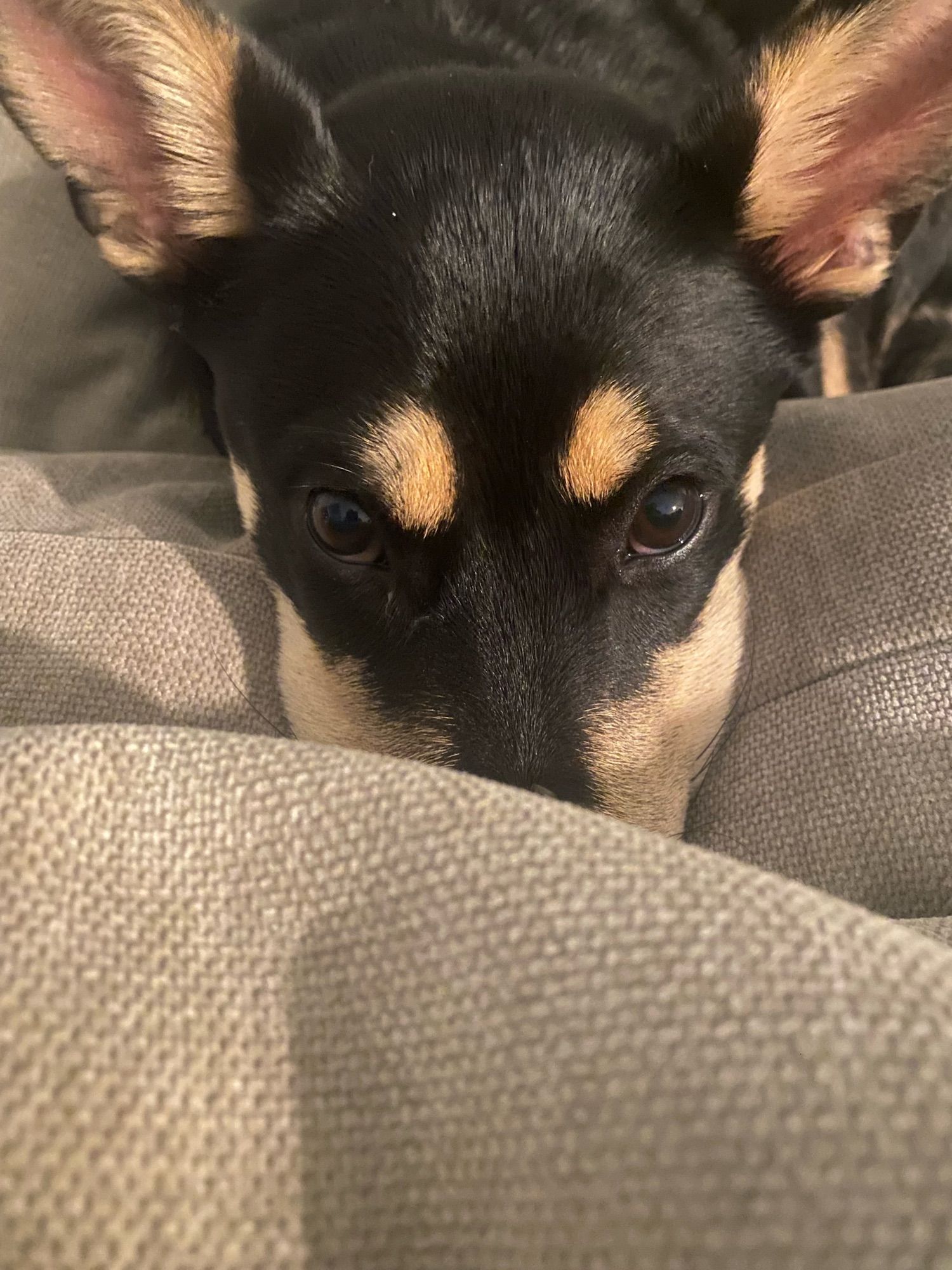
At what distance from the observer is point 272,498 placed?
126 centimetres

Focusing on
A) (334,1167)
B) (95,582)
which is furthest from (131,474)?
(334,1167)

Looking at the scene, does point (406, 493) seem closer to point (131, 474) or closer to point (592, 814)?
point (592, 814)

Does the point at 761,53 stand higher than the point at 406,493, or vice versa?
the point at 761,53

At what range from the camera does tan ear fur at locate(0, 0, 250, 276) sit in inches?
42.7

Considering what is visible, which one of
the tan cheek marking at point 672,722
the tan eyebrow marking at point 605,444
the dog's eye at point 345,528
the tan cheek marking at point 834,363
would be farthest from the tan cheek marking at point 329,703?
the tan cheek marking at point 834,363

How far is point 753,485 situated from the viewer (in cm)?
135

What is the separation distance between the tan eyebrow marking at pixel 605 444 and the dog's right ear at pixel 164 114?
0.43 metres

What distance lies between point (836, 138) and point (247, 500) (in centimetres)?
90

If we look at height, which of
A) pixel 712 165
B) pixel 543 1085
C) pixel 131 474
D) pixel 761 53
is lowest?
pixel 131 474

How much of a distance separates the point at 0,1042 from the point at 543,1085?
33 cm

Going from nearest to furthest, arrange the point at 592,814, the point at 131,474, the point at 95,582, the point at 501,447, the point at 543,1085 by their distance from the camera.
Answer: the point at 543,1085, the point at 592,814, the point at 501,447, the point at 95,582, the point at 131,474

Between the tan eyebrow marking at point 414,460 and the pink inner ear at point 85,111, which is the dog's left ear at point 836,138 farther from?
the pink inner ear at point 85,111

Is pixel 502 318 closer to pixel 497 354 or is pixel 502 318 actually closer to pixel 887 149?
pixel 497 354

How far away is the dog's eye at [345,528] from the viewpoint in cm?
114
